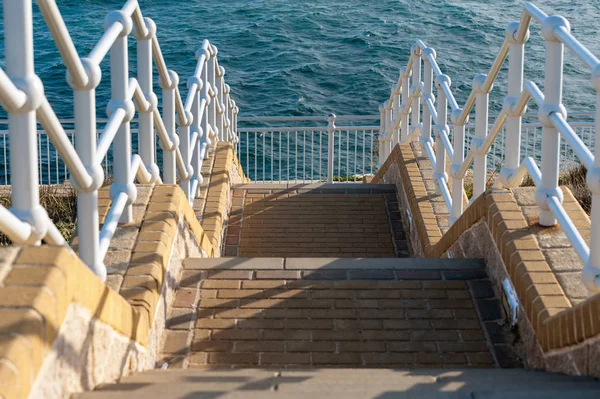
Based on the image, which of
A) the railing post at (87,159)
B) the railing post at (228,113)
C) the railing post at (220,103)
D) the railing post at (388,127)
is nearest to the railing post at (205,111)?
the railing post at (220,103)

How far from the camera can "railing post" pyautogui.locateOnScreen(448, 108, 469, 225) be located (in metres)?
6.34

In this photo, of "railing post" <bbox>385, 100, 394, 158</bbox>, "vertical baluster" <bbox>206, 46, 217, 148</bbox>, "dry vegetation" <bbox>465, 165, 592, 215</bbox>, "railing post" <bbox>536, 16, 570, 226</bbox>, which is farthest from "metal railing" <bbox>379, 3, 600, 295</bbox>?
"railing post" <bbox>385, 100, 394, 158</bbox>

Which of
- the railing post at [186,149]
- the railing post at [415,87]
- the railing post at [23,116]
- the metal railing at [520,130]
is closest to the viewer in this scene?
the railing post at [23,116]

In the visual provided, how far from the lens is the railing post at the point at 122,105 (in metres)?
4.13

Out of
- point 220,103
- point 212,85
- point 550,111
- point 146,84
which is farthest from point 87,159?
point 220,103

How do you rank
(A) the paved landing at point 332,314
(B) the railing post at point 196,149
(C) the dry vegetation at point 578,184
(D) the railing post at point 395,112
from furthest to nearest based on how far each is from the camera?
(D) the railing post at point 395,112
(C) the dry vegetation at point 578,184
(B) the railing post at point 196,149
(A) the paved landing at point 332,314

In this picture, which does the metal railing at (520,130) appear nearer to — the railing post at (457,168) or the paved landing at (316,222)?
the railing post at (457,168)

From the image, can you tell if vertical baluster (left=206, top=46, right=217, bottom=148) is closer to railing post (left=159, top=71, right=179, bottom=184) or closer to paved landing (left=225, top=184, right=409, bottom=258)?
paved landing (left=225, top=184, right=409, bottom=258)

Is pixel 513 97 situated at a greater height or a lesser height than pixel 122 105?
lesser

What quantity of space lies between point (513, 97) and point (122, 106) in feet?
7.43

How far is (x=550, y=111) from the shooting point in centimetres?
420

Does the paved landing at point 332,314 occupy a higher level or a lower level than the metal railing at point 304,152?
higher

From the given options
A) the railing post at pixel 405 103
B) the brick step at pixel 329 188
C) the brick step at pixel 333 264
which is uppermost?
the brick step at pixel 333 264

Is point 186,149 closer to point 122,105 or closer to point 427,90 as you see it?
point 427,90
